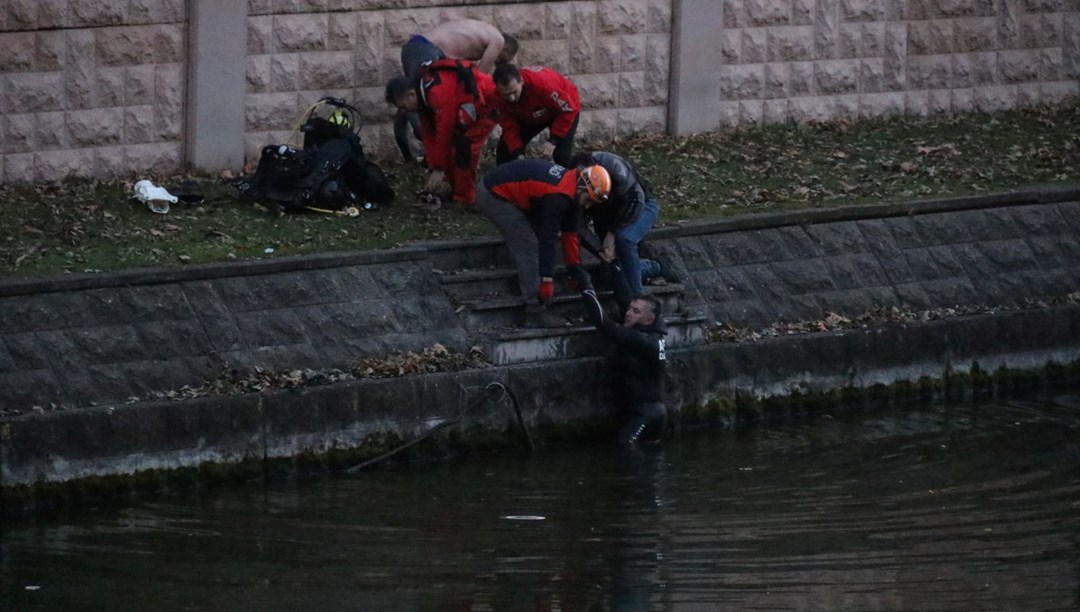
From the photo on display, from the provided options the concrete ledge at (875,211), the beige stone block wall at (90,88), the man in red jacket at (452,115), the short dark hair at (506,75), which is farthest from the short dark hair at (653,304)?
the beige stone block wall at (90,88)

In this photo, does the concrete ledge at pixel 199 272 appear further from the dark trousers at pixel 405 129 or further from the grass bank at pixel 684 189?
the dark trousers at pixel 405 129

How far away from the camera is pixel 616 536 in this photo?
1212cm

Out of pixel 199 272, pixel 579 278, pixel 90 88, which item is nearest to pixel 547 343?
pixel 579 278

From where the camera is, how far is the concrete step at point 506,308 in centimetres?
1469

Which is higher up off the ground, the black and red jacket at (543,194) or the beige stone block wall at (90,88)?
the beige stone block wall at (90,88)

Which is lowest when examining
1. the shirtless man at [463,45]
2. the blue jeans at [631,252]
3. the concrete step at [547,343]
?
the concrete step at [547,343]

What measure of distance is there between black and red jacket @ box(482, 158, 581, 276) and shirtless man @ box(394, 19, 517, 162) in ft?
7.93

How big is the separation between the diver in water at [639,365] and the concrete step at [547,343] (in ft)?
0.72

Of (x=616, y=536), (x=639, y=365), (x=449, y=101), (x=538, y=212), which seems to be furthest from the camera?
(x=449, y=101)

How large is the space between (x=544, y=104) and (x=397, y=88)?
4.32ft

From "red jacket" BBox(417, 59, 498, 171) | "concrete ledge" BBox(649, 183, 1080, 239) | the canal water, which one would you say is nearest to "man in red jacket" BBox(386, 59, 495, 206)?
"red jacket" BBox(417, 59, 498, 171)

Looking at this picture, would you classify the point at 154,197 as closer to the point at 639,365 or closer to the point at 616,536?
the point at 639,365

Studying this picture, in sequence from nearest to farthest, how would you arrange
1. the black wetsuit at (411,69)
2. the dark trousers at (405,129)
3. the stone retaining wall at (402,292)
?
the stone retaining wall at (402,292)
the black wetsuit at (411,69)
the dark trousers at (405,129)

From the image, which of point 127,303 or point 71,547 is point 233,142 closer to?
point 127,303
